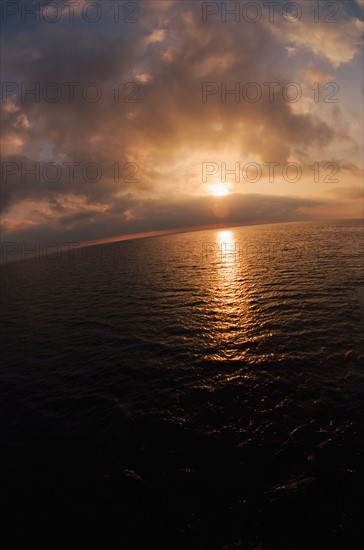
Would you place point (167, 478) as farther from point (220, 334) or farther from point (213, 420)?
point (220, 334)

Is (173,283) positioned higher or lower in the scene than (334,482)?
higher

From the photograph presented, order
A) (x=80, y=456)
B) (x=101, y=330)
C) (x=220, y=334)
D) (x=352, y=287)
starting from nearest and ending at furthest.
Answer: (x=80, y=456), (x=220, y=334), (x=101, y=330), (x=352, y=287)

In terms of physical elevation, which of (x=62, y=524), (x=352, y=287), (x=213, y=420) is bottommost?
(x=62, y=524)

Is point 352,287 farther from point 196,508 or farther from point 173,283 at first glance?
point 196,508

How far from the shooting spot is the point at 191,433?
1349cm

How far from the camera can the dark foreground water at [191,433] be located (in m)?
9.46

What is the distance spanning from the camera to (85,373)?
2112 cm

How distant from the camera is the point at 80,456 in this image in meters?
12.9

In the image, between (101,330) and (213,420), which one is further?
(101,330)

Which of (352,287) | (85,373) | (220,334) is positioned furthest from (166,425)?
(352,287)

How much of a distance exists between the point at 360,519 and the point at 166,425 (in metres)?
9.22

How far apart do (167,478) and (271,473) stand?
4.73 meters

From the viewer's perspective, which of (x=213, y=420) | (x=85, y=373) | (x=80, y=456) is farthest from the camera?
(x=85, y=373)

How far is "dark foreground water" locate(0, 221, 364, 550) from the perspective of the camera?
9461 mm
